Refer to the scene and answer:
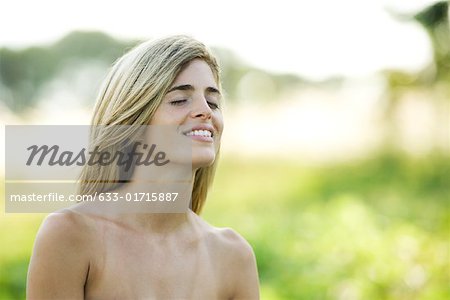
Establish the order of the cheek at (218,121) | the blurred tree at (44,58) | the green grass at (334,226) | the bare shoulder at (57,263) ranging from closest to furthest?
the bare shoulder at (57,263)
the cheek at (218,121)
the green grass at (334,226)
the blurred tree at (44,58)

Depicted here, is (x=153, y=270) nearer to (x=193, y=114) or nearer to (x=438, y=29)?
(x=193, y=114)

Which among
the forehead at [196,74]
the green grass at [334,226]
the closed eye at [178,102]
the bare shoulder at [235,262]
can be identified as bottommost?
the green grass at [334,226]

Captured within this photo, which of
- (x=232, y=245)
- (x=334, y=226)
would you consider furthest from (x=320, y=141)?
(x=232, y=245)

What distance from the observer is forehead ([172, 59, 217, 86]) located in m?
1.02

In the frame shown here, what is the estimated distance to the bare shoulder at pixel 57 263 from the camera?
3.06 ft

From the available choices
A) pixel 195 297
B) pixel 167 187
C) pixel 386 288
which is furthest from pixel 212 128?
pixel 386 288

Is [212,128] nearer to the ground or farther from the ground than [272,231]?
farther from the ground

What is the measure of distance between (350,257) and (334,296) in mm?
233

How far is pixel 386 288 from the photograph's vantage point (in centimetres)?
266

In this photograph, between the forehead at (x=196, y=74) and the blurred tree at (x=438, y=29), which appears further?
the blurred tree at (x=438, y=29)

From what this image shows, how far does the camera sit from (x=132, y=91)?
1.01 metres

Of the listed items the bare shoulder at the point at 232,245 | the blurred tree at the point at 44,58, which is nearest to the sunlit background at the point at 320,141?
the blurred tree at the point at 44,58

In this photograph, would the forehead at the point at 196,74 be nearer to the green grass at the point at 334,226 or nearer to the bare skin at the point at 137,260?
the bare skin at the point at 137,260

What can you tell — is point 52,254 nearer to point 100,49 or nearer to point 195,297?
point 195,297
